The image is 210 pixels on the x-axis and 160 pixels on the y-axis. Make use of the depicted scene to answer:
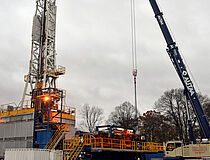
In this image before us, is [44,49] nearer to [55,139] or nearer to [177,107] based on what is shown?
[55,139]

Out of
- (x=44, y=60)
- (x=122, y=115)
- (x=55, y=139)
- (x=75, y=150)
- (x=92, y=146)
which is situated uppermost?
(x=44, y=60)

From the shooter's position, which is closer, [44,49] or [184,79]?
[184,79]

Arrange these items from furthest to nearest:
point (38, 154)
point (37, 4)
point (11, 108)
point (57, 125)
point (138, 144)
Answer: point (37, 4) → point (11, 108) → point (57, 125) → point (138, 144) → point (38, 154)

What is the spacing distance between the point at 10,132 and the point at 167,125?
35.2 meters

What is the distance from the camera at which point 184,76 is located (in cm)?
2367

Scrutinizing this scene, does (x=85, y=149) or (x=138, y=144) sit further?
(x=138, y=144)

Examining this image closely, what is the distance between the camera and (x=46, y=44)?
40.0 m

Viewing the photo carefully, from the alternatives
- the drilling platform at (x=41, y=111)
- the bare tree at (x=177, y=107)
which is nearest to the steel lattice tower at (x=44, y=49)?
the drilling platform at (x=41, y=111)

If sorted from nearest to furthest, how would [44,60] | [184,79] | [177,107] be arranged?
1. [184,79]
2. [44,60]
3. [177,107]

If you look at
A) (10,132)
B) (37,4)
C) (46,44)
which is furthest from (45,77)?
(37,4)

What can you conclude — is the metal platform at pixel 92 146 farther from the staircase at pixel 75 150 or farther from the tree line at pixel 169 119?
the tree line at pixel 169 119

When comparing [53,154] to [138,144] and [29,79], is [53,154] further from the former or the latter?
[29,79]

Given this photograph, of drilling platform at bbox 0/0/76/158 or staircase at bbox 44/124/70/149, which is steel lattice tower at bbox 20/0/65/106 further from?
staircase at bbox 44/124/70/149

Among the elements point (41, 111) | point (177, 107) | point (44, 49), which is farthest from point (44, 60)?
point (177, 107)
